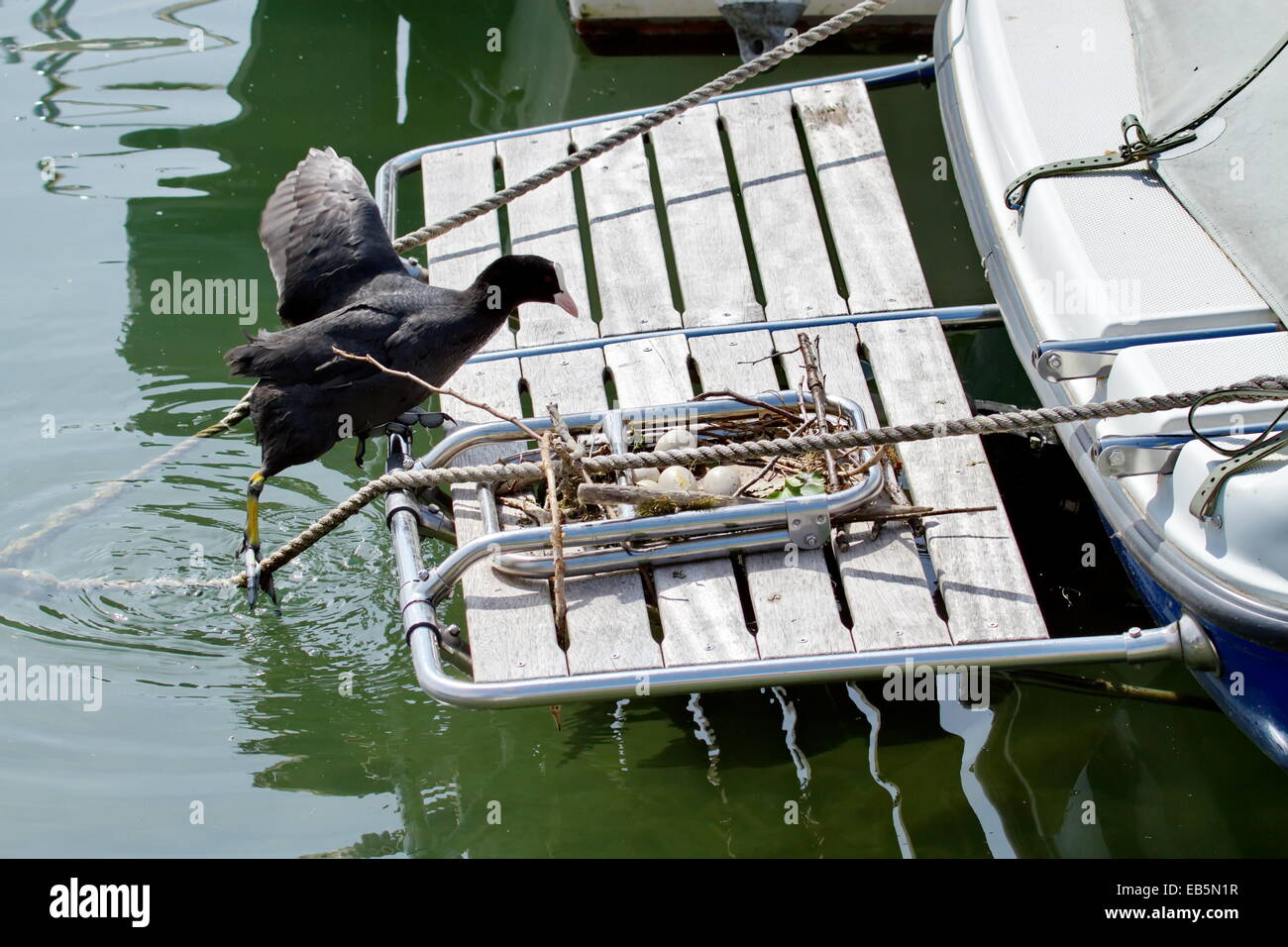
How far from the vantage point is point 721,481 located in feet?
11.0

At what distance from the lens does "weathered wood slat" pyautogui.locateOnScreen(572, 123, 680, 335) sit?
4320 mm

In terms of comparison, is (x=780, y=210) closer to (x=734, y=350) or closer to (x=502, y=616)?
(x=734, y=350)

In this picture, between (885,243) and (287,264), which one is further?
(885,243)

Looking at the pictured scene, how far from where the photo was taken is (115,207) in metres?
6.02

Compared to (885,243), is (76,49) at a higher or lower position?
higher

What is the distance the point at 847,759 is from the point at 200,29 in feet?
20.2

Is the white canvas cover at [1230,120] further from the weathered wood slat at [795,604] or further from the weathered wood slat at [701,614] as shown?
the weathered wood slat at [701,614]

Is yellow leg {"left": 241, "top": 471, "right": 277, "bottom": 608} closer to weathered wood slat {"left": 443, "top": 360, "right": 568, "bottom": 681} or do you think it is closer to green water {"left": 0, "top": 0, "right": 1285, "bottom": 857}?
green water {"left": 0, "top": 0, "right": 1285, "bottom": 857}

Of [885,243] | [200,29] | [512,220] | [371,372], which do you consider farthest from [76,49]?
[885,243]

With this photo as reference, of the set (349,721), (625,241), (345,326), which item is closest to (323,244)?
(345,326)

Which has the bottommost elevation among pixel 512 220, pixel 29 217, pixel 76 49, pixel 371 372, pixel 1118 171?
pixel 371 372

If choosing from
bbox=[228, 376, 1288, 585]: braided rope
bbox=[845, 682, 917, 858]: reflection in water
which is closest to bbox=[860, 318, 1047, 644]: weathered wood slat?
bbox=[228, 376, 1288, 585]: braided rope

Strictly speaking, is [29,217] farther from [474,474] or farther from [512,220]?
[474,474]

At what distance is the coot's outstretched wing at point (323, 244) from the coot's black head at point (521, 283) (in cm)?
38
